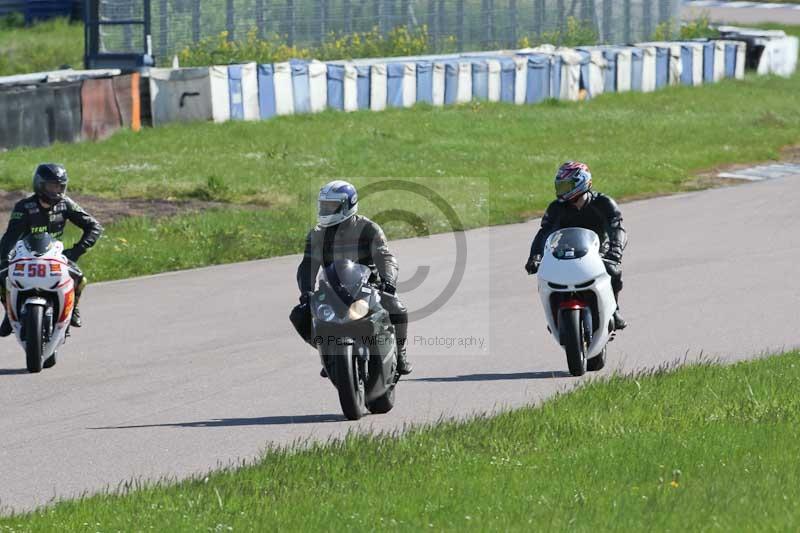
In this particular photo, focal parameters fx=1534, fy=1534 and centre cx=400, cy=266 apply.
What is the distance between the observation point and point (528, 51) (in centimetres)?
3638

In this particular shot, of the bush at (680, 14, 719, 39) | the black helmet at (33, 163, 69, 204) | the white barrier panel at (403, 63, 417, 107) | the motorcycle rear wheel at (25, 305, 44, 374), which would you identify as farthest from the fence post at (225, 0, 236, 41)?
the motorcycle rear wheel at (25, 305, 44, 374)

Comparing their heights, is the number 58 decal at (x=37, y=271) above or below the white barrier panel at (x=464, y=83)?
above

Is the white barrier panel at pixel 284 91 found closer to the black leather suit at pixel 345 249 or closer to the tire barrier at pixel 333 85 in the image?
the tire barrier at pixel 333 85

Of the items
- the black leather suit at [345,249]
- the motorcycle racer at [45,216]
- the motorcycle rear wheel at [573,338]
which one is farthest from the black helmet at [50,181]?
the motorcycle rear wheel at [573,338]

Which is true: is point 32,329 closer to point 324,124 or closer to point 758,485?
point 758,485

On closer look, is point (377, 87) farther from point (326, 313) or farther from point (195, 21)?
point (326, 313)

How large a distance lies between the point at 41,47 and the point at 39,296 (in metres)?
30.7

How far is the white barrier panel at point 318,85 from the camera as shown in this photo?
29.7 metres

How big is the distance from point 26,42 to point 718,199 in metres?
25.4

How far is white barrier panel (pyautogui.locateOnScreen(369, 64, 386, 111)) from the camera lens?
1213 inches

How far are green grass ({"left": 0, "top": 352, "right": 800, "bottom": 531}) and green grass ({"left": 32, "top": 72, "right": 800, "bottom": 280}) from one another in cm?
921

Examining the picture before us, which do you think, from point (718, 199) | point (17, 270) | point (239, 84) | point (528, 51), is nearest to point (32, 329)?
point (17, 270)

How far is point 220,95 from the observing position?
28.1 m

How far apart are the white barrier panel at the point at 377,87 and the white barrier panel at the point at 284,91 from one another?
2.11 meters
